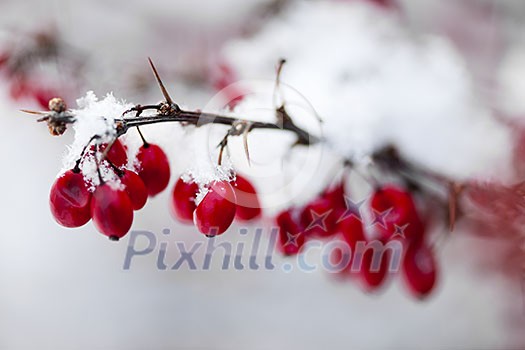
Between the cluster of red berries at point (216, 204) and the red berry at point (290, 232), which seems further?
the red berry at point (290, 232)

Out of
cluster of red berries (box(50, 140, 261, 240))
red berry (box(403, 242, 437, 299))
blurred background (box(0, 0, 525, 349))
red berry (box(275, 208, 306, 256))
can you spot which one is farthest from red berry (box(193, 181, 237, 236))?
blurred background (box(0, 0, 525, 349))

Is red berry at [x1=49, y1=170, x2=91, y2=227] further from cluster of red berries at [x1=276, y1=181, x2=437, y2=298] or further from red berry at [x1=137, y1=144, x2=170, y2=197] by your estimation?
cluster of red berries at [x1=276, y1=181, x2=437, y2=298]

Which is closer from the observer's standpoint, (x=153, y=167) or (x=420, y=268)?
(x=153, y=167)

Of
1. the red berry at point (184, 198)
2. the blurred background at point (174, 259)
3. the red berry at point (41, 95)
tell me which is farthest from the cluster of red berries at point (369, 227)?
the red berry at point (41, 95)

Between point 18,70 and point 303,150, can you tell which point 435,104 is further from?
point 18,70

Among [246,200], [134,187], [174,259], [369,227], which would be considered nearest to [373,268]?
[369,227]

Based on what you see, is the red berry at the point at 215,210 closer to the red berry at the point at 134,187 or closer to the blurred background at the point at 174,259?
the red berry at the point at 134,187

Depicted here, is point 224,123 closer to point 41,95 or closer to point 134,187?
point 134,187

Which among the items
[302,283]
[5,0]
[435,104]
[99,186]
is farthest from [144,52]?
[99,186]
